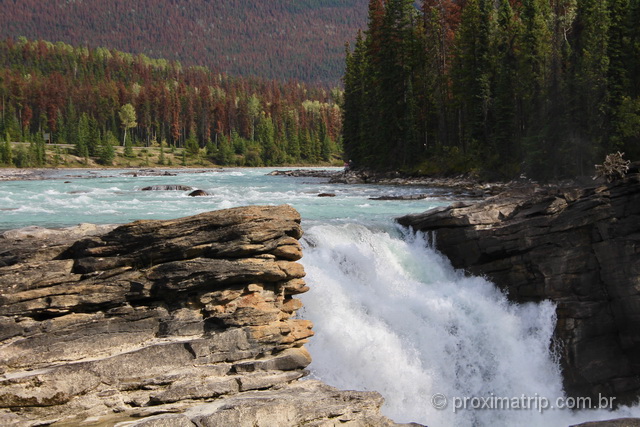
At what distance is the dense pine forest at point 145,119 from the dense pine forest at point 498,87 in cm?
5972

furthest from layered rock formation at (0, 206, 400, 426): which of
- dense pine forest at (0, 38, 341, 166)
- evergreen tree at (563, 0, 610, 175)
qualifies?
dense pine forest at (0, 38, 341, 166)

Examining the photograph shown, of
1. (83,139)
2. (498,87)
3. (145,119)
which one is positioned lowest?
(83,139)

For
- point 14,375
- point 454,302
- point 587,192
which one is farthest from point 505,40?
point 14,375

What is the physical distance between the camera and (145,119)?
142 m

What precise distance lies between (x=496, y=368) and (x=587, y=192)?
6.82 meters

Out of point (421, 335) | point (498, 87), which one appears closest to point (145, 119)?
point (498, 87)

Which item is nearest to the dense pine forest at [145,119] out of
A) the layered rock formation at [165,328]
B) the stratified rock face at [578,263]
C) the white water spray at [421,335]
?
the white water spray at [421,335]

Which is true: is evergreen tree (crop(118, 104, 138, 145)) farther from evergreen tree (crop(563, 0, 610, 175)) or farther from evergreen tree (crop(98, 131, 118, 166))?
evergreen tree (crop(563, 0, 610, 175))

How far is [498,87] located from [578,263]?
3629 centimetres

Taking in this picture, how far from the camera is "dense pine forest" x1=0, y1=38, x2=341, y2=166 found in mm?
120750

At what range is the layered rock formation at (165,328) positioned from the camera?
912cm

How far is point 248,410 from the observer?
29.7ft

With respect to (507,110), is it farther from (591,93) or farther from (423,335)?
(423,335)

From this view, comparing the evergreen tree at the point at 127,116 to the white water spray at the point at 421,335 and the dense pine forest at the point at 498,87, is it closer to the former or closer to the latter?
the dense pine forest at the point at 498,87
